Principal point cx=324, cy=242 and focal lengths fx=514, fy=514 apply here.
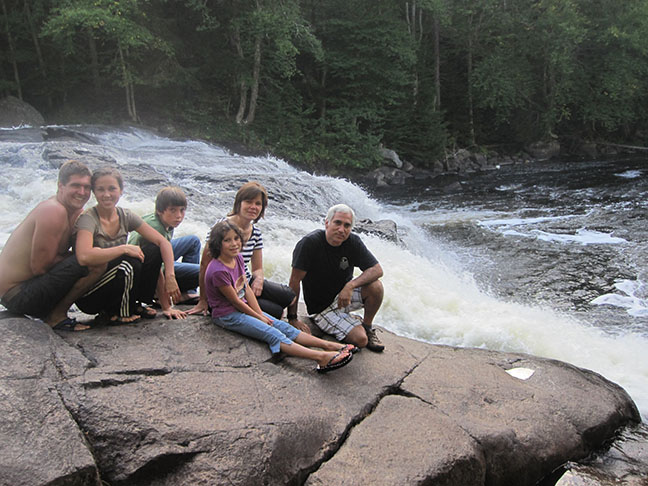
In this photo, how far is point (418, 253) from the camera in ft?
29.1

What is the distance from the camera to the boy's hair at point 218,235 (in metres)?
3.49

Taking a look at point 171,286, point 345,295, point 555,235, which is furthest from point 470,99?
point 171,286

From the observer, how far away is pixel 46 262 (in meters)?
3.20

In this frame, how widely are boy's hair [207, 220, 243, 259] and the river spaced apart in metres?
2.57

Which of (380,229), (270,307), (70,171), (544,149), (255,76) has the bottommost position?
(544,149)

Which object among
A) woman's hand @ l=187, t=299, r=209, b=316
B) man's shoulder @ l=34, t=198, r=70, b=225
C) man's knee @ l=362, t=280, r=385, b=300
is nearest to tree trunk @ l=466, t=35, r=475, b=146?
man's knee @ l=362, t=280, r=385, b=300

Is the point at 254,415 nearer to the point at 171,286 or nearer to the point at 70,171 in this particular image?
the point at 171,286

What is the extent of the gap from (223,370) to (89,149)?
9.59 meters

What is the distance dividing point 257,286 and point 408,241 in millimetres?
5667

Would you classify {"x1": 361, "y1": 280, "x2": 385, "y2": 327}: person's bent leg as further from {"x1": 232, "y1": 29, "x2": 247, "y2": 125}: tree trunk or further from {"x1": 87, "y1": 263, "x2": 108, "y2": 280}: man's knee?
{"x1": 232, "y1": 29, "x2": 247, "y2": 125}: tree trunk

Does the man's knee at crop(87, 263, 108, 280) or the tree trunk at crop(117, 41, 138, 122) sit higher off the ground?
the tree trunk at crop(117, 41, 138, 122)

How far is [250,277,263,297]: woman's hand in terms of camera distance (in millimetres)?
3975

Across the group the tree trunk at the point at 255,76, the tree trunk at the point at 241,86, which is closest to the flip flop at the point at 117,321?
the tree trunk at the point at 255,76

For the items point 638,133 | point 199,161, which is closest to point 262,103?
point 199,161
